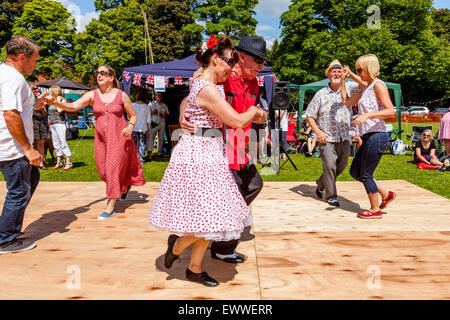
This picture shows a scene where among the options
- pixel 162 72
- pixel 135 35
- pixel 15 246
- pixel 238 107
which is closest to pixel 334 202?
pixel 238 107

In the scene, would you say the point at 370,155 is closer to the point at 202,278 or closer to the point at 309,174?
the point at 202,278

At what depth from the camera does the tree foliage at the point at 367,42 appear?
33.0 metres

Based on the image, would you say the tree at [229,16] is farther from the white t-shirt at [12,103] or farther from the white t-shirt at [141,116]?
the white t-shirt at [12,103]

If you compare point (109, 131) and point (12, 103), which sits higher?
point (12, 103)

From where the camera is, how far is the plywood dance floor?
2.55m

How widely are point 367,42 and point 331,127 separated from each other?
104 ft

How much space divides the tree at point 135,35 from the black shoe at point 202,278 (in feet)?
111

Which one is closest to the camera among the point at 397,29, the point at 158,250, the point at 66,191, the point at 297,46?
the point at 158,250

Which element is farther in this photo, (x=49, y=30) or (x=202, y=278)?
(x=49, y=30)

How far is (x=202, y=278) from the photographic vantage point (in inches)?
104
